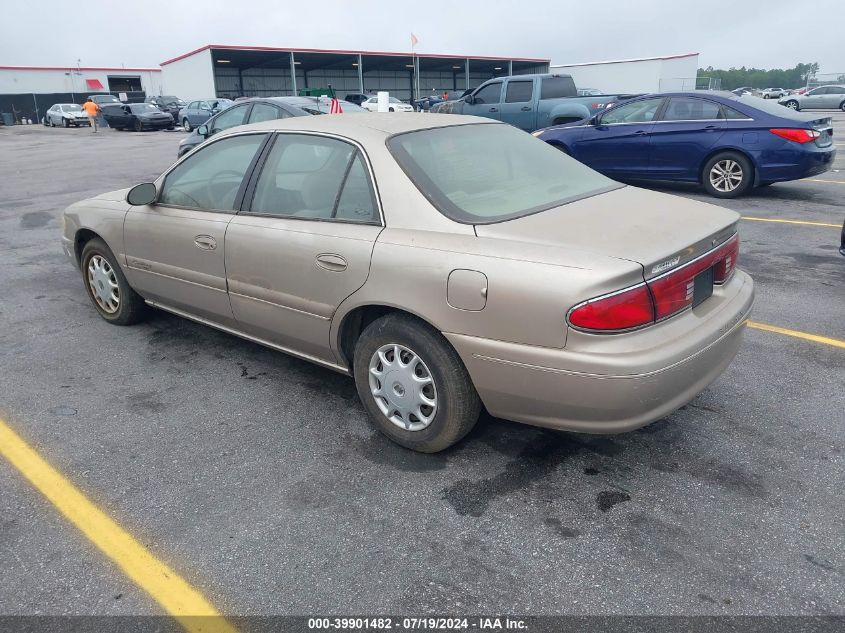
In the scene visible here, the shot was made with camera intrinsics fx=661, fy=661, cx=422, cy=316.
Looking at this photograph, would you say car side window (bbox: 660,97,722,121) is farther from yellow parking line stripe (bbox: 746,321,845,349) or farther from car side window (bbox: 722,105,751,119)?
yellow parking line stripe (bbox: 746,321,845,349)

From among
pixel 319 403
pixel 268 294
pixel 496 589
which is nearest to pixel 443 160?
pixel 268 294

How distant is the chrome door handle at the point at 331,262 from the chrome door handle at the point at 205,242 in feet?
2.97

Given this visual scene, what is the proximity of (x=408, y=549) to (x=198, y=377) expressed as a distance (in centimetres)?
211

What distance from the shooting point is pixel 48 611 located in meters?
2.26

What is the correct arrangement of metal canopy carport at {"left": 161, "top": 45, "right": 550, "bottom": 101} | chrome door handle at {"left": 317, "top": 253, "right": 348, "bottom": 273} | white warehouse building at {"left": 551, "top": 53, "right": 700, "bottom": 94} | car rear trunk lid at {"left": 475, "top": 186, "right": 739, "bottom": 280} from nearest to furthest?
car rear trunk lid at {"left": 475, "top": 186, "right": 739, "bottom": 280}
chrome door handle at {"left": 317, "top": 253, "right": 348, "bottom": 273}
white warehouse building at {"left": 551, "top": 53, "right": 700, "bottom": 94}
metal canopy carport at {"left": 161, "top": 45, "right": 550, "bottom": 101}

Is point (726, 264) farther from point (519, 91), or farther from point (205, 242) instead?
point (519, 91)

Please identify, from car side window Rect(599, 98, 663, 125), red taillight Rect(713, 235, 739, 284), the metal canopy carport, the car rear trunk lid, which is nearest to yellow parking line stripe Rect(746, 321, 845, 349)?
red taillight Rect(713, 235, 739, 284)

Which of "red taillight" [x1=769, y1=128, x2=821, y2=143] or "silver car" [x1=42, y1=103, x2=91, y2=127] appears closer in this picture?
"red taillight" [x1=769, y1=128, x2=821, y2=143]

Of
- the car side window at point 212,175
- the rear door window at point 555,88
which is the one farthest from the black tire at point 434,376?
the rear door window at point 555,88

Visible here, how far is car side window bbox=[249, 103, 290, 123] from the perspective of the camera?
11039 mm

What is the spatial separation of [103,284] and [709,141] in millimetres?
7916

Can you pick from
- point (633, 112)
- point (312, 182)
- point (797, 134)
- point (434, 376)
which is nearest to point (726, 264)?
point (434, 376)

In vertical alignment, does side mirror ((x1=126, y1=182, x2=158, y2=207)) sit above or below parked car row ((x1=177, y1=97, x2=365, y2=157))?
below

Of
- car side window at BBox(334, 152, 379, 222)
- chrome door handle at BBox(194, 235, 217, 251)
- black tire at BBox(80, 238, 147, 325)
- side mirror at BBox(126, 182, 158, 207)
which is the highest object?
car side window at BBox(334, 152, 379, 222)
